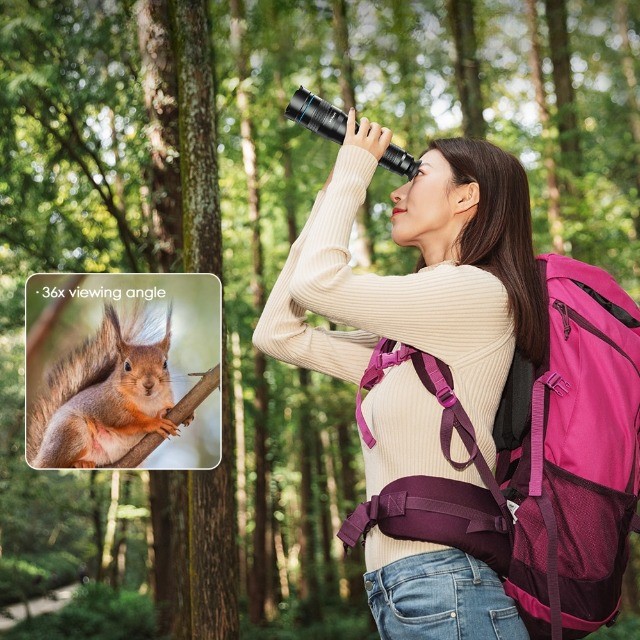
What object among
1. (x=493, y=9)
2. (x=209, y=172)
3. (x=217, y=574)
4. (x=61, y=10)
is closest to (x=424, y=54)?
(x=493, y=9)

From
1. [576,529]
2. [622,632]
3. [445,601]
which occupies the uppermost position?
[576,529]

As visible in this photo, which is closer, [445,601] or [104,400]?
[445,601]

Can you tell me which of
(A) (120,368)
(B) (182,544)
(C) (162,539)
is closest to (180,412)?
(A) (120,368)

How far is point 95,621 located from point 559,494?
680 inches

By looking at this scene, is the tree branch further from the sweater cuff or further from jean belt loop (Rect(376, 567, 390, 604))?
jean belt loop (Rect(376, 567, 390, 604))

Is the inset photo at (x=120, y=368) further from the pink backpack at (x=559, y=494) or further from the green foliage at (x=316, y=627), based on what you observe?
the green foliage at (x=316, y=627)

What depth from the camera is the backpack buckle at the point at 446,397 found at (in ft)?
6.73

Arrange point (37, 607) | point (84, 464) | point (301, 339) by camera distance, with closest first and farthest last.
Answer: point (301, 339)
point (84, 464)
point (37, 607)

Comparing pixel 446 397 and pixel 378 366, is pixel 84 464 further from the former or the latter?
pixel 446 397

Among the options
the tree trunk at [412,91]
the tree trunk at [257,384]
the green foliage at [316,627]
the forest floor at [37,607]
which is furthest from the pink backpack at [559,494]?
the forest floor at [37,607]

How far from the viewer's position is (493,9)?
1452cm

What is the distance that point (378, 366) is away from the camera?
2260 millimetres

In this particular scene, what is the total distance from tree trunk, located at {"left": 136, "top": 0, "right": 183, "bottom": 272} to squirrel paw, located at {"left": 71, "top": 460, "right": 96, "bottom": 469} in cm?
202

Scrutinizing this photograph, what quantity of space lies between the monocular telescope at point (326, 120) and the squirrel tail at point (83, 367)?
0.88 metres
